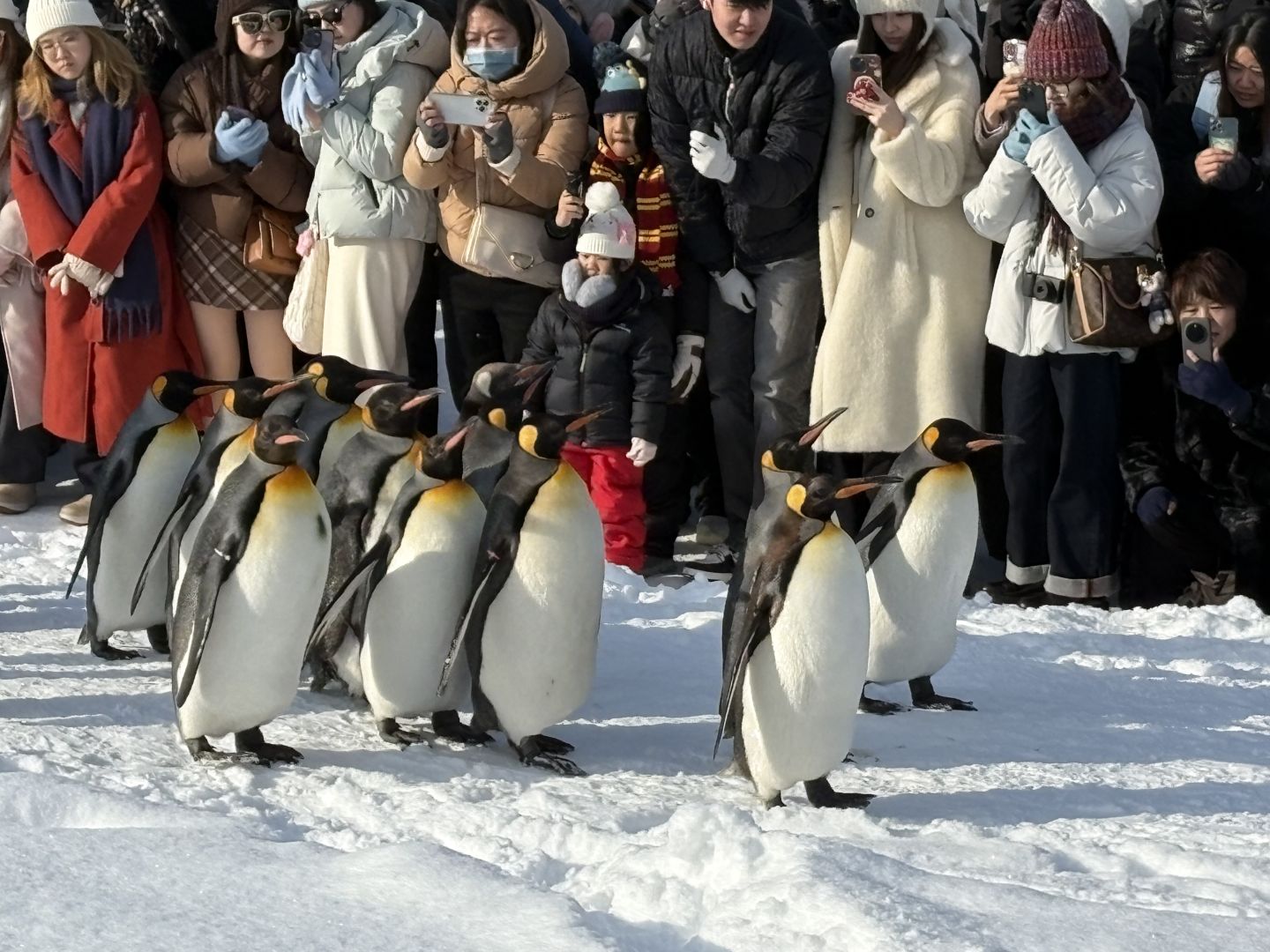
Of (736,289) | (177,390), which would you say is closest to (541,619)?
(177,390)

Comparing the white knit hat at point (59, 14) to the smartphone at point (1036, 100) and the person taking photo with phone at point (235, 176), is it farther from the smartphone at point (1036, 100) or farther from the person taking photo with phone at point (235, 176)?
the smartphone at point (1036, 100)

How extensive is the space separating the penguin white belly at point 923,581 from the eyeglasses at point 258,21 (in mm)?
2674

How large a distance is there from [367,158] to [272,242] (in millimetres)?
555

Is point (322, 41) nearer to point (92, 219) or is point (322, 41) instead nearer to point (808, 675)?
point (92, 219)

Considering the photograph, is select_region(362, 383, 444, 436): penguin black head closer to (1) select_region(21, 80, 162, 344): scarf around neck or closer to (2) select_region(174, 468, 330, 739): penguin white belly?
(2) select_region(174, 468, 330, 739): penguin white belly

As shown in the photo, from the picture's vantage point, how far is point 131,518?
5.09 meters

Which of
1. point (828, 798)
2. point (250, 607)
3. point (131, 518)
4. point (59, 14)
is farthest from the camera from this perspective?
point (59, 14)

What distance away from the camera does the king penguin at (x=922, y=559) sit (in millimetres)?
4754

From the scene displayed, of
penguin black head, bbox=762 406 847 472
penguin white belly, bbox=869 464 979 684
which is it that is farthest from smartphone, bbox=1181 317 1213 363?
penguin black head, bbox=762 406 847 472

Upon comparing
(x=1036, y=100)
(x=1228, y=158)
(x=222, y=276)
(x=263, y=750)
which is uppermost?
(x=1036, y=100)

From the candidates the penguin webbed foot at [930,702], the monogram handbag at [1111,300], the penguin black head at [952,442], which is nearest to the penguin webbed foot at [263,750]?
the penguin webbed foot at [930,702]

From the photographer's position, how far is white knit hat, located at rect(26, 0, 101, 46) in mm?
6164

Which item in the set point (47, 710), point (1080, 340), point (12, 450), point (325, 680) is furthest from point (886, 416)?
point (12, 450)

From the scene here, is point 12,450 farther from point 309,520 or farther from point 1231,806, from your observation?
point 1231,806
